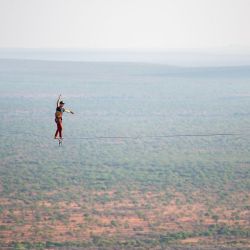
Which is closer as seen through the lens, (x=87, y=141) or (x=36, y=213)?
(x=36, y=213)

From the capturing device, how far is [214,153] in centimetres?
10712

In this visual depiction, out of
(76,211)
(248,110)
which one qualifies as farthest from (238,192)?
(248,110)

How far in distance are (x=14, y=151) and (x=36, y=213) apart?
1497 inches

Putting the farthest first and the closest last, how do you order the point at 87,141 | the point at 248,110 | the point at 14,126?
the point at 248,110
the point at 14,126
the point at 87,141

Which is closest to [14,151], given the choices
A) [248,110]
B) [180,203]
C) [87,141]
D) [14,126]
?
[87,141]

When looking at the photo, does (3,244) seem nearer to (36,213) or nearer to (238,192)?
(36,213)

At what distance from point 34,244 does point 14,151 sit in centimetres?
4808

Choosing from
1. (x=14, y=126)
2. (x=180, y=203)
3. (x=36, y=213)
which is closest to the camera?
(x=36, y=213)

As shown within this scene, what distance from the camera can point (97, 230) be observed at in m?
62.0

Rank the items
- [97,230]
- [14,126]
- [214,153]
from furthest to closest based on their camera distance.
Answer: [14,126]
[214,153]
[97,230]

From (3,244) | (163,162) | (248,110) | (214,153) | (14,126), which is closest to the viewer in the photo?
(3,244)

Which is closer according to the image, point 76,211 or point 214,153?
point 76,211

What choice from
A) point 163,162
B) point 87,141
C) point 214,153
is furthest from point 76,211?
point 87,141

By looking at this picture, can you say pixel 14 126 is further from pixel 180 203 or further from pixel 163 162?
pixel 180 203
